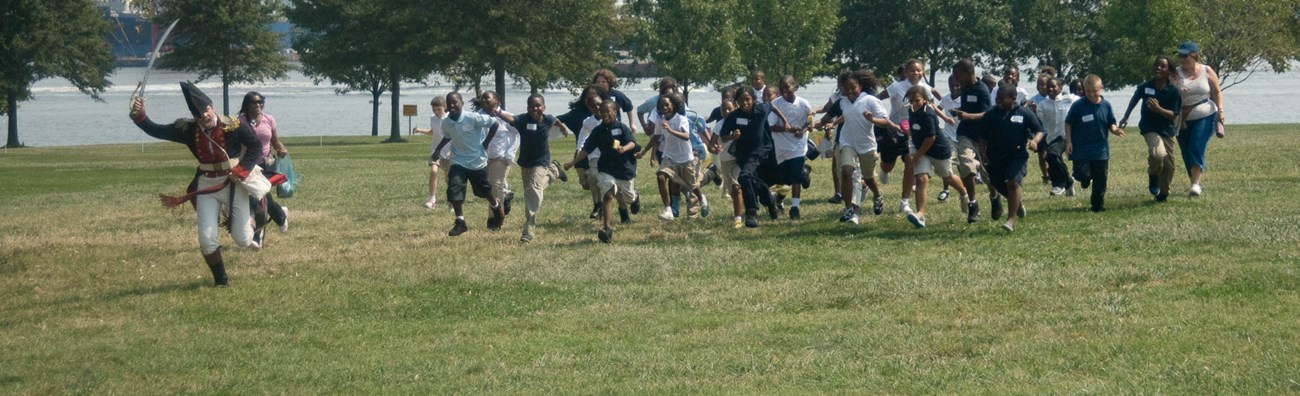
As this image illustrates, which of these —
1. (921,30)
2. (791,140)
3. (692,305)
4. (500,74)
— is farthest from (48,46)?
(692,305)

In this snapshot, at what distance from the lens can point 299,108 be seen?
123 meters

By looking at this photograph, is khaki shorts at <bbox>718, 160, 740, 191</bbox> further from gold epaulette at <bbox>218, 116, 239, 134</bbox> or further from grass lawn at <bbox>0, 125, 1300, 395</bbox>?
gold epaulette at <bbox>218, 116, 239, 134</bbox>

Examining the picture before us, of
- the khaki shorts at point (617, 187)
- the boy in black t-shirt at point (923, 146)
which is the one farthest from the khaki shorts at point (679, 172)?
the boy in black t-shirt at point (923, 146)

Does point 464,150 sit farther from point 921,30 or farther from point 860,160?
point 921,30

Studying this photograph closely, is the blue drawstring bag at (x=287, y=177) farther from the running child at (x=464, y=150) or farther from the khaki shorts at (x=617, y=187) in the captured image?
the khaki shorts at (x=617, y=187)

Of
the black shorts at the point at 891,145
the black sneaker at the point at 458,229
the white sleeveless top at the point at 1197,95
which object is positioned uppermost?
the white sleeveless top at the point at 1197,95

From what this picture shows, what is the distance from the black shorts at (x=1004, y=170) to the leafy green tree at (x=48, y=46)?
55.9m

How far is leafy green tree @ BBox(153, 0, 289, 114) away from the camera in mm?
60656

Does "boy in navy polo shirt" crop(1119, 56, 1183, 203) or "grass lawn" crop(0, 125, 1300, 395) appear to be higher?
"boy in navy polo shirt" crop(1119, 56, 1183, 203)

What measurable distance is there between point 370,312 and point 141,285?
285 cm

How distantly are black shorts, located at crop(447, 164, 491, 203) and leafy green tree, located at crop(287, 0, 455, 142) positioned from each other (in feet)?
115

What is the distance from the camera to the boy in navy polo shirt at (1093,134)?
16109mm

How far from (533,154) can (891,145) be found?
3694 mm

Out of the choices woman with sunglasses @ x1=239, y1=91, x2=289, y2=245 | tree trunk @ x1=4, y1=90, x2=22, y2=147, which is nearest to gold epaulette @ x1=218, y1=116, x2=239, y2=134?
woman with sunglasses @ x1=239, y1=91, x2=289, y2=245
